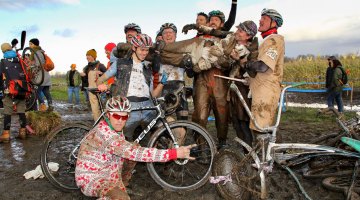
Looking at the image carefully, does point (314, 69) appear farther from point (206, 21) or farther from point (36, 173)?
point (36, 173)

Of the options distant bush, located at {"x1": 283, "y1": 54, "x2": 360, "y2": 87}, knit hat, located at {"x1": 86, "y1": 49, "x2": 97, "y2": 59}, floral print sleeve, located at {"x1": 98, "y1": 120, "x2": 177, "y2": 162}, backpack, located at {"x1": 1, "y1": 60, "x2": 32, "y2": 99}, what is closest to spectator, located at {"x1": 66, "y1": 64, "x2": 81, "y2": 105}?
knit hat, located at {"x1": 86, "y1": 49, "x2": 97, "y2": 59}

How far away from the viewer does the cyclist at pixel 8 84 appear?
773cm

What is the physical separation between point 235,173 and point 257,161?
0.35m

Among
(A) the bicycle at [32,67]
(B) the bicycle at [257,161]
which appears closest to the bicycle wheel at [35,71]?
(A) the bicycle at [32,67]

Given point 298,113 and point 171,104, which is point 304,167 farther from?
point 298,113

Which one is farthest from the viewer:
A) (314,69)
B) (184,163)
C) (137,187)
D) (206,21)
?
(314,69)

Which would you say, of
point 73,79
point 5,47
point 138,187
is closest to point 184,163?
point 138,187

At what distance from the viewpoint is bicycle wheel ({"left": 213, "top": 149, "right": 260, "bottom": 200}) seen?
3.79m

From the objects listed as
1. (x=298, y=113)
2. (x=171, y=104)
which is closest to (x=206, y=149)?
(x=171, y=104)

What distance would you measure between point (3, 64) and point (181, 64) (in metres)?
5.01

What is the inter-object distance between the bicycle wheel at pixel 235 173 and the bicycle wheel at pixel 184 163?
21 cm

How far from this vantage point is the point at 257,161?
3.68 meters

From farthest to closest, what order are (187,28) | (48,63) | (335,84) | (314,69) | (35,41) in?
(314,69)
(335,84)
(35,41)
(48,63)
(187,28)

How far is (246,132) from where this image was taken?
5273mm
